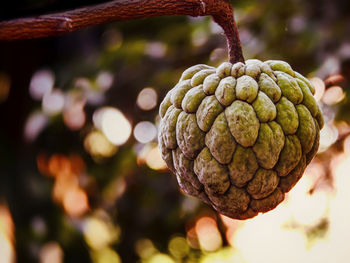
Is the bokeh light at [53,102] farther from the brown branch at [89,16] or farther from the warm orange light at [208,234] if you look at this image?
the brown branch at [89,16]

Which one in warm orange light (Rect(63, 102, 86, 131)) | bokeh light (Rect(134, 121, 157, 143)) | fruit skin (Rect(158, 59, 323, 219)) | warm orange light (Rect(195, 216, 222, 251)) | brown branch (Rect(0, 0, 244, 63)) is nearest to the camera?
brown branch (Rect(0, 0, 244, 63))

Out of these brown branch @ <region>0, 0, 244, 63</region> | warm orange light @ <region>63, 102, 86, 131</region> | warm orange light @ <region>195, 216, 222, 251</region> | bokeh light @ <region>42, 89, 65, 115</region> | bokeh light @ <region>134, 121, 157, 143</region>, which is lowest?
warm orange light @ <region>195, 216, 222, 251</region>

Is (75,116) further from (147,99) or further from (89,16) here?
(89,16)

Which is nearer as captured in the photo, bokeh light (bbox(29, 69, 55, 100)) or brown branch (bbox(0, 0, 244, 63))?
brown branch (bbox(0, 0, 244, 63))

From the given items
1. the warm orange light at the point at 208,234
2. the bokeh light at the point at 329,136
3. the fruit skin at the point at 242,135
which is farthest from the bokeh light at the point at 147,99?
the fruit skin at the point at 242,135

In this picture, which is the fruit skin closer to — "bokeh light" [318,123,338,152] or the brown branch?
the brown branch

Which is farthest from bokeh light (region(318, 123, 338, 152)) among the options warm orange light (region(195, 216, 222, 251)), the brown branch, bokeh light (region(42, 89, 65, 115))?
bokeh light (region(42, 89, 65, 115))

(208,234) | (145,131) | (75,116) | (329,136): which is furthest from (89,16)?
(208,234)
